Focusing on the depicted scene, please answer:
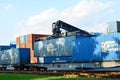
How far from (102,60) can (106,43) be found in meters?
1.74

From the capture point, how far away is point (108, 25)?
28.8 metres

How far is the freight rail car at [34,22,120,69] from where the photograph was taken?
27.1 meters

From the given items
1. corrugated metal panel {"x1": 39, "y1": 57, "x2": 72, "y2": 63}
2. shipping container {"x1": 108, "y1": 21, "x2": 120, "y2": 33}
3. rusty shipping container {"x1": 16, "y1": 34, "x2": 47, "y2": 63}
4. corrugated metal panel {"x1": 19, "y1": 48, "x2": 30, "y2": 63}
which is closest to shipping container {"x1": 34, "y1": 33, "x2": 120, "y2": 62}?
corrugated metal panel {"x1": 39, "y1": 57, "x2": 72, "y2": 63}

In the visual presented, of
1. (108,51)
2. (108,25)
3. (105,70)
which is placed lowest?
(105,70)

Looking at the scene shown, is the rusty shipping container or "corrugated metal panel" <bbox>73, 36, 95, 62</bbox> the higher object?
the rusty shipping container

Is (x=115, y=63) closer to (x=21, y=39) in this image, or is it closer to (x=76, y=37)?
(x=76, y=37)

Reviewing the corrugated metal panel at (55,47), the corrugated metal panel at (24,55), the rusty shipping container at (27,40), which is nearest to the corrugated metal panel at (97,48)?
the corrugated metal panel at (55,47)

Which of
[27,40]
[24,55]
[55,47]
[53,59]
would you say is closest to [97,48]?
[55,47]

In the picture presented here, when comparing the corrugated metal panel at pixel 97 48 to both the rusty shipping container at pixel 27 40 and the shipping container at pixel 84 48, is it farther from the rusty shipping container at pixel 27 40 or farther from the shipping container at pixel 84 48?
the rusty shipping container at pixel 27 40

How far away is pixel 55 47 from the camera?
3566cm

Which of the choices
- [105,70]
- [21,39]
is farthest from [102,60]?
[21,39]

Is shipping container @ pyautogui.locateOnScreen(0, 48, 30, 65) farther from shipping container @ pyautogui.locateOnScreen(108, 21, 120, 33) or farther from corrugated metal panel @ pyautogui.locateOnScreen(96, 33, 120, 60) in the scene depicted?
shipping container @ pyautogui.locateOnScreen(108, 21, 120, 33)

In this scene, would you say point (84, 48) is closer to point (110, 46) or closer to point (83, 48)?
point (83, 48)

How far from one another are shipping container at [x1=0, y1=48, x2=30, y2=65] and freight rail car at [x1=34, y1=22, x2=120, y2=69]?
21.7 ft
